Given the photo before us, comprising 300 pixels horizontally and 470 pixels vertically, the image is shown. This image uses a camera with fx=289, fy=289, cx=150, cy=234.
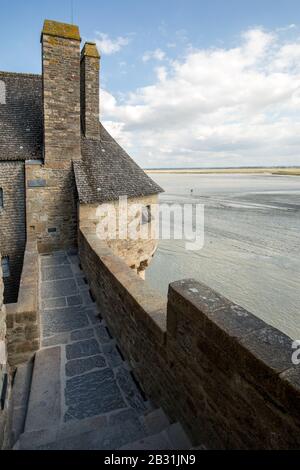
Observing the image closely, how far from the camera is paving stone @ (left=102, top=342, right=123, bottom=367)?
4680 millimetres

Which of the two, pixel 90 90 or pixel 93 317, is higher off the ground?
pixel 90 90

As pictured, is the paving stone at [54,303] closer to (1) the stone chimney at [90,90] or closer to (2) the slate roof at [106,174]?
(2) the slate roof at [106,174]

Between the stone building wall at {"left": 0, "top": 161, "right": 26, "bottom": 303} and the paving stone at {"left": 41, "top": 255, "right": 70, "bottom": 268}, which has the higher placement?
the stone building wall at {"left": 0, "top": 161, "right": 26, "bottom": 303}

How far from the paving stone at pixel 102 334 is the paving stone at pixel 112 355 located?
144 mm

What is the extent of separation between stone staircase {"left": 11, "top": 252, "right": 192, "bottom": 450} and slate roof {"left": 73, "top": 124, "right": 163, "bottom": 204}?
4.92m

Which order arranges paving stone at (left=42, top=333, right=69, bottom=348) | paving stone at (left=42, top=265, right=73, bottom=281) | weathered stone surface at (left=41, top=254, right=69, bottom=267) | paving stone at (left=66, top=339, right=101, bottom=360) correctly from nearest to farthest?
paving stone at (left=66, top=339, right=101, bottom=360), paving stone at (left=42, top=333, right=69, bottom=348), paving stone at (left=42, top=265, right=73, bottom=281), weathered stone surface at (left=41, top=254, right=69, bottom=267)

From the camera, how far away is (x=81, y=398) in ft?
12.8

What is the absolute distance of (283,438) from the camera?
174 centimetres

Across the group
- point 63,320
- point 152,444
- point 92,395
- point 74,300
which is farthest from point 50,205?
point 152,444

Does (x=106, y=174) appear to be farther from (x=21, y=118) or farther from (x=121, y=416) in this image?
(x=121, y=416)

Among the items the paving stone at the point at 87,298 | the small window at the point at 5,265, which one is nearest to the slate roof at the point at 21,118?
the small window at the point at 5,265

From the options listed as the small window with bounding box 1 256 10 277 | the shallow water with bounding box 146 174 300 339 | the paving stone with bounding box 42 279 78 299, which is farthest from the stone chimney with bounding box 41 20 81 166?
the shallow water with bounding box 146 174 300 339

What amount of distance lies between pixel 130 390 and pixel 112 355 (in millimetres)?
843

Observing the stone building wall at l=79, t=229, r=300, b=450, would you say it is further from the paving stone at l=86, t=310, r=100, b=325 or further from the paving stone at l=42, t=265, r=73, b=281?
the paving stone at l=42, t=265, r=73, b=281
